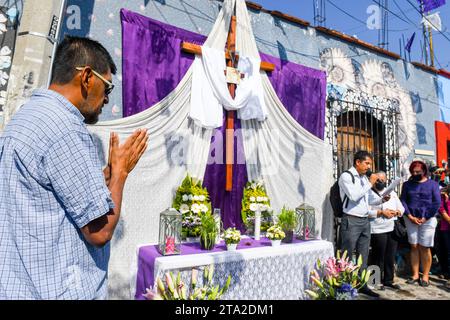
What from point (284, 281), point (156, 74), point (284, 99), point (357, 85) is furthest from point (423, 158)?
point (156, 74)

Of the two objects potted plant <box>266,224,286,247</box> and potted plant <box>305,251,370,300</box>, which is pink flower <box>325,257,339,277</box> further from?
potted plant <box>266,224,286,247</box>

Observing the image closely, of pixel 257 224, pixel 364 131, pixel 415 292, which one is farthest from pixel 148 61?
pixel 415 292

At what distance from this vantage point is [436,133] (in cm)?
626

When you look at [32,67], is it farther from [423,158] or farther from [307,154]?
[423,158]

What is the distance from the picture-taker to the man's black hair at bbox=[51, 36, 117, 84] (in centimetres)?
109

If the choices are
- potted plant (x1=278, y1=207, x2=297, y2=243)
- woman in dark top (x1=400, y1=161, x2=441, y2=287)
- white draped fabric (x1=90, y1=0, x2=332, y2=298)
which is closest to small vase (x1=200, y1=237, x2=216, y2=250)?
white draped fabric (x1=90, y1=0, x2=332, y2=298)

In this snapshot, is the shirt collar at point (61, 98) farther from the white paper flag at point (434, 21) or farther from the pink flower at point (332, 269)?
the white paper flag at point (434, 21)

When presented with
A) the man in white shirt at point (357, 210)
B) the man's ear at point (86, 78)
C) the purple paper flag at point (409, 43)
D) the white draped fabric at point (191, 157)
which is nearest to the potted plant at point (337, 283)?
the man in white shirt at point (357, 210)

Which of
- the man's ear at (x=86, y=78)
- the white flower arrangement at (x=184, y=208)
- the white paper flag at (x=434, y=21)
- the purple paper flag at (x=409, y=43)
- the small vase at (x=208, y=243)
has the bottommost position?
the small vase at (x=208, y=243)

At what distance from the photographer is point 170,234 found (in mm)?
2742

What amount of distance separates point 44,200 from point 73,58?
1.69 feet

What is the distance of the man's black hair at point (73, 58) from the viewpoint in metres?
1.09

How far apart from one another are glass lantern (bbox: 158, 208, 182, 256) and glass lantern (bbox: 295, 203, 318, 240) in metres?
1.53

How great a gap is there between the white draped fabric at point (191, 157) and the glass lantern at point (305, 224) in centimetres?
46
